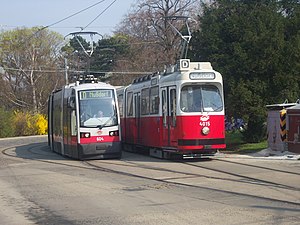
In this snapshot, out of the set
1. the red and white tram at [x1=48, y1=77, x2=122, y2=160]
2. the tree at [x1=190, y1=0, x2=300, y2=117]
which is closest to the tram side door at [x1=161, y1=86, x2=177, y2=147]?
the red and white tram at [x1=48, y1=77, x2=122, y2=160]

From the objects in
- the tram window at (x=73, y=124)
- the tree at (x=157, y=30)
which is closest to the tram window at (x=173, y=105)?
the tram window at (x=73, y=124)

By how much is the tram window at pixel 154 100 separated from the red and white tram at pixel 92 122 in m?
1.41

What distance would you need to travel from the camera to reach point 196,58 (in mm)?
29562

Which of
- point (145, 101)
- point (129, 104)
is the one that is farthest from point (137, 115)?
point (129, 104)

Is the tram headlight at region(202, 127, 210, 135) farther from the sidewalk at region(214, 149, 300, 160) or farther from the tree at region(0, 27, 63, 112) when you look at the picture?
the tree at region(0, 27, 63, 112)

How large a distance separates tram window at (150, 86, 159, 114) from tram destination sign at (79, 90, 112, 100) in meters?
1.75

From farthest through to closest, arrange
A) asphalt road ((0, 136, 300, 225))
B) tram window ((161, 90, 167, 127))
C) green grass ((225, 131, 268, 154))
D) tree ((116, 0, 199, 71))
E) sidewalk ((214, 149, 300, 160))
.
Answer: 1. tree ((116, 0, 199, 71))
2. green grass ((225, 131, 268, 154))
3. tram window ((161, 90, 167, 127))
4. sidewalk ((214, 149, 300, 160))
5. asphalt road ((0, 136, 300, 225))

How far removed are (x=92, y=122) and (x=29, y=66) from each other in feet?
142

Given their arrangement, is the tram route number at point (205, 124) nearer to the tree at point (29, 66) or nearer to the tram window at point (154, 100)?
the tram window at point (154, 100)

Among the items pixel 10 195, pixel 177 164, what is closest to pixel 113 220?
pixel 10 195

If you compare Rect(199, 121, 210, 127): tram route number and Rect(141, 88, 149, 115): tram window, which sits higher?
Rect(141, 88, 149, 115): tram window

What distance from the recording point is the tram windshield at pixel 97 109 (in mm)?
22844

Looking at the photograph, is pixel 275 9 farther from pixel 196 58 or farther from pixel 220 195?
pixel 220 195

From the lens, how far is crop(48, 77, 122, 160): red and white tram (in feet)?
74.4
